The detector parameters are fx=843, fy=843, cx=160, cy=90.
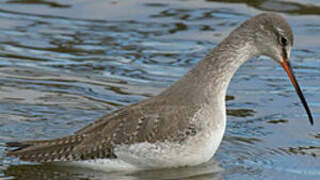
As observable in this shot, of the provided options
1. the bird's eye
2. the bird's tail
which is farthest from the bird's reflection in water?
the bird's eye

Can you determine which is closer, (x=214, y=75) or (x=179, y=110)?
(x=179, y=110)

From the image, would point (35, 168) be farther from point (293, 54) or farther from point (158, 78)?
point (293, 54)

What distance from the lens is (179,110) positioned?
9.58 metres

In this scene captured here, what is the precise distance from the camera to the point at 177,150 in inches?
371

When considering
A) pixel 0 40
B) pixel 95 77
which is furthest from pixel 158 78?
pixel 0 40

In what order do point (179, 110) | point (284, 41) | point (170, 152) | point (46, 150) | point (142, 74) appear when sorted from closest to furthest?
point (170, 152) → point (179, 110) → point (46, 150) → point (284, 41) → point (142, 74)

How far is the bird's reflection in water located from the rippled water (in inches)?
0.5

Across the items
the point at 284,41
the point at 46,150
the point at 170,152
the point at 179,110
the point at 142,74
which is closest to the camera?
the point at 170,152

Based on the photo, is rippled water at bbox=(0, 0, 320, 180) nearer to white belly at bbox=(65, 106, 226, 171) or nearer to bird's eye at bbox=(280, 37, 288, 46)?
white belly at bbox=(65, 106, 226, 171)

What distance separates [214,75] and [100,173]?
1741 millimetres

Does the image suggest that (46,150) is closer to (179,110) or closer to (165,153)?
(165,153)

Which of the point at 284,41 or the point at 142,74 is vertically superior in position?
the point at 284,41

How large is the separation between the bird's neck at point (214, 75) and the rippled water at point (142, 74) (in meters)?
0.86

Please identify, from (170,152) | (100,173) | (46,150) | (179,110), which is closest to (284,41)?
(179,110)
